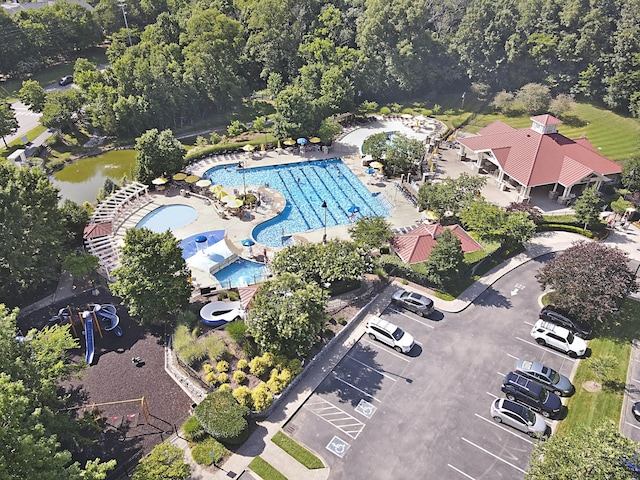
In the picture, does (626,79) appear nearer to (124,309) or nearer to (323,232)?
(323,232)

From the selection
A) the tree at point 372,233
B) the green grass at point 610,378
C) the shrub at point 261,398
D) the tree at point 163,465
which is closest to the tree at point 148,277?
the shrub at point 261,398

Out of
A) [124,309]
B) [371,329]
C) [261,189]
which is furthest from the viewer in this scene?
[261,189]

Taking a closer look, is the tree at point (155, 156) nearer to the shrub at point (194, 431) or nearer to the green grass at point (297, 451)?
the shrub at point (194, 431)

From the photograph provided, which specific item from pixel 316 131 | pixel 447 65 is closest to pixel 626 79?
pixel 447 65

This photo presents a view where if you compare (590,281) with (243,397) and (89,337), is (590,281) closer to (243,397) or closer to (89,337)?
(243,397)

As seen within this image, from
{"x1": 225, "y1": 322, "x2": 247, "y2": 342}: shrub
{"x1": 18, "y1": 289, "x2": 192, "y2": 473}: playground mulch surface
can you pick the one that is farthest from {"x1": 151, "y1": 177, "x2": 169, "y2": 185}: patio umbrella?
{"x1": 225, "y1": 322, "x2": 247, "y2": 342}: shrub

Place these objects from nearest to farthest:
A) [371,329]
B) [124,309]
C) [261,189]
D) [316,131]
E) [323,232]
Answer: [371,329] → [124,309] → [323,232] → [261,189] → [316,131]
